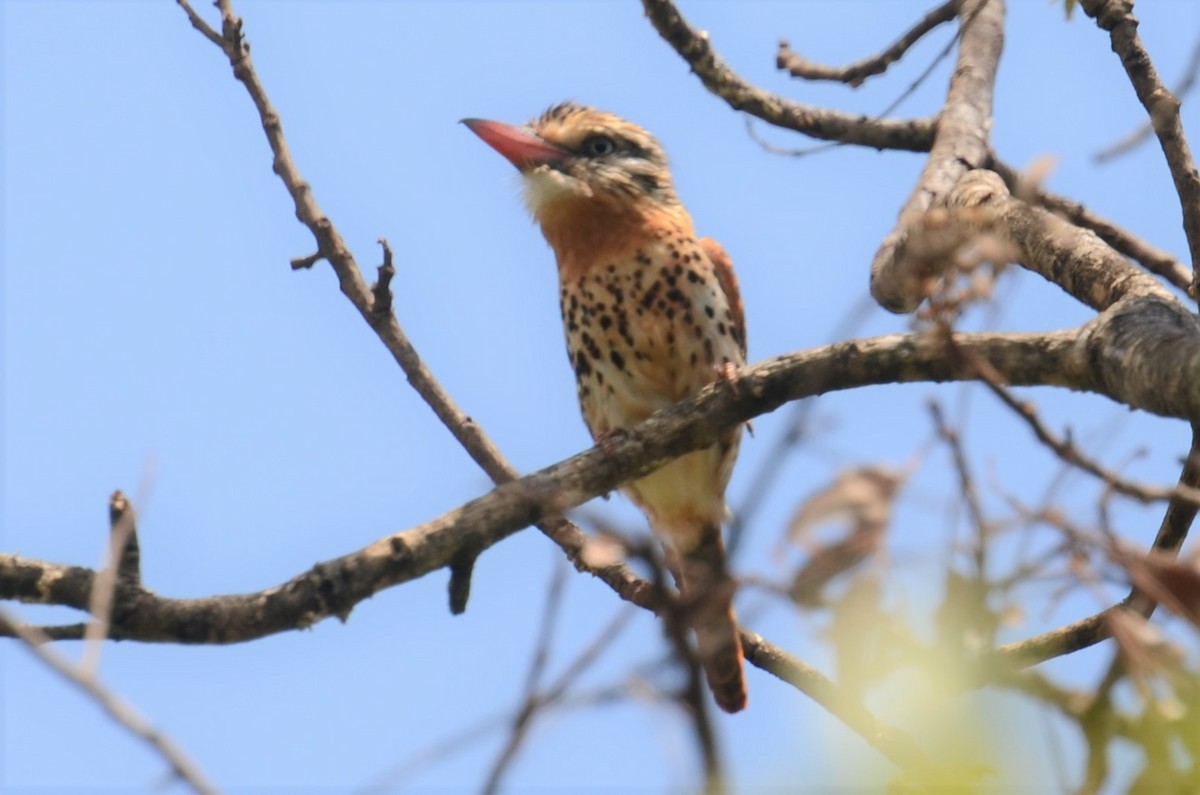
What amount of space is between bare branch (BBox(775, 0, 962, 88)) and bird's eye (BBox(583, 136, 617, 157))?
0.75m

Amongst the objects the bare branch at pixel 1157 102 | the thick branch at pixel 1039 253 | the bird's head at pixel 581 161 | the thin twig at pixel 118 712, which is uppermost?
the bird's head at pixel 581 161

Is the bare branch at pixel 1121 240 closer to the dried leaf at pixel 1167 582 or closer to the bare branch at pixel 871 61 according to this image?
the bare branch at pixel 871 61

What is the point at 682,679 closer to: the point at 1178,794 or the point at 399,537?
the point at 1178,794

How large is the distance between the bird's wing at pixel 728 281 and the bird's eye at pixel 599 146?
0.64 m

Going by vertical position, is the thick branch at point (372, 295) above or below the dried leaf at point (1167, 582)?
above

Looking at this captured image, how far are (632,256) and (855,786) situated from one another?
4.07m

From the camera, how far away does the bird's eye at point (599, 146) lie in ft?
20.4

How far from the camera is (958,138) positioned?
18.0ft

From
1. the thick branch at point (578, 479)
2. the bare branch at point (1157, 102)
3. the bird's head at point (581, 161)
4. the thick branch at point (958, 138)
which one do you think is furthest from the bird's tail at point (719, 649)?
the bare branch at point (1157, 102)

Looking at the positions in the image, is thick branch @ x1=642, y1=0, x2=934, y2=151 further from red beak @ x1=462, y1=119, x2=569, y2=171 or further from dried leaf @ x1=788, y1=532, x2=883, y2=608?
dried leaf @ x1=788, y1=532, x2=883, y2=608

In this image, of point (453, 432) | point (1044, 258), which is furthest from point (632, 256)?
point (1044, 258)

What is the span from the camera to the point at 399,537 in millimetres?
3367

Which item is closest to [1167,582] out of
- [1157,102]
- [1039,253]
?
[1039,253]

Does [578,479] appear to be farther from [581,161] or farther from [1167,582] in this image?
[581,161]
